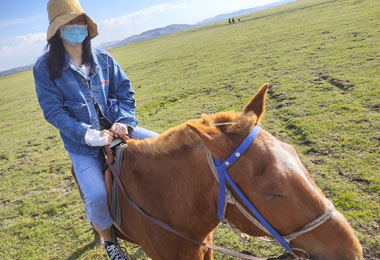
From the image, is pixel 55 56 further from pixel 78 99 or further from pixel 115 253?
pixel 115 253

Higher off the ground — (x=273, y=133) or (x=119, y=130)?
(x=119, y=130)

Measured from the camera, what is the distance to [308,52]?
1426 cm

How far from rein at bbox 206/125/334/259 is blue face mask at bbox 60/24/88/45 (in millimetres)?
2122

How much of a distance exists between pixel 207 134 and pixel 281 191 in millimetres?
591

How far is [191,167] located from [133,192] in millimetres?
815

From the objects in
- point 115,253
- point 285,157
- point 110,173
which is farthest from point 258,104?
point 115,253

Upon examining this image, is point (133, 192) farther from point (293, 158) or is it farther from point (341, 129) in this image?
point (341, 129)

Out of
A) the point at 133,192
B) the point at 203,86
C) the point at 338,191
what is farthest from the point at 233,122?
the point at 203,86

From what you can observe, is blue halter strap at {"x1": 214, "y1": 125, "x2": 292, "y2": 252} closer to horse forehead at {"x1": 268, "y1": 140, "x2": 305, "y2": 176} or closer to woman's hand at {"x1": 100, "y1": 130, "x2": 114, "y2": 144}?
horse forehead at {"x1": 268, "y1": 140, "x2": 305, "y2": 176}

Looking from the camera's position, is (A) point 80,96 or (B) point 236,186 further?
(A) point 80,96

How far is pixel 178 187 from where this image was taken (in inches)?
84.9

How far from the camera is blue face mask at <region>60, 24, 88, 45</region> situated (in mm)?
2713

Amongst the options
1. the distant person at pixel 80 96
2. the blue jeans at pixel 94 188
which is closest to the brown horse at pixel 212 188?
the blue jeans at pixel 94 188

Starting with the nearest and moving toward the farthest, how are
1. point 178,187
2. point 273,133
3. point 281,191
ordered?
point 281,191 < point 178,187 < point 273,133
